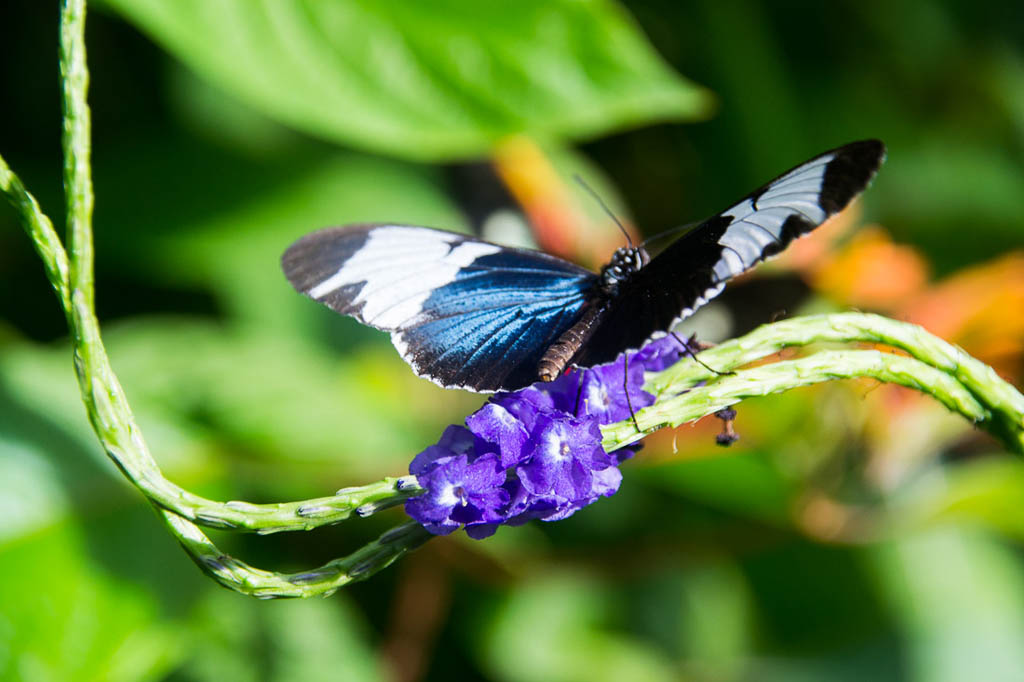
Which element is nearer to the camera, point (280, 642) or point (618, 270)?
point (618, 270)

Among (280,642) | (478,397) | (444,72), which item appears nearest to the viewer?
(444,72)

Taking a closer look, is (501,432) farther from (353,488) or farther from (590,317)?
(590,317)

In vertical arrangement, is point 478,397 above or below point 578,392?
below

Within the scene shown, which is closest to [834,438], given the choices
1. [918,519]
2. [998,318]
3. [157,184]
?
[918,519]

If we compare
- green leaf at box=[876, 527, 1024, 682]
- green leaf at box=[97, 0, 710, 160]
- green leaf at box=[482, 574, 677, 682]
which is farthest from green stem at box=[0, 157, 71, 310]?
green leaf at box=[876, 527, 1024, 682]

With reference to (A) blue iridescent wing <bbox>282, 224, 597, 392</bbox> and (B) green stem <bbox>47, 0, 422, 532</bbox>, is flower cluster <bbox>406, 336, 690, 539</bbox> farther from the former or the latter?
(A) blue iridescent wing <bbox>282, 224, 597, 392</bbox>

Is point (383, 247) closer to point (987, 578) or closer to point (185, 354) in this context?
point (185, 354)

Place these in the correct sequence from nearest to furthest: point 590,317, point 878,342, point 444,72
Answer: point 878,342, point 590,317, point 444,72

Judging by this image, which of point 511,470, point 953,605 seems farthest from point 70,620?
point 953,605
